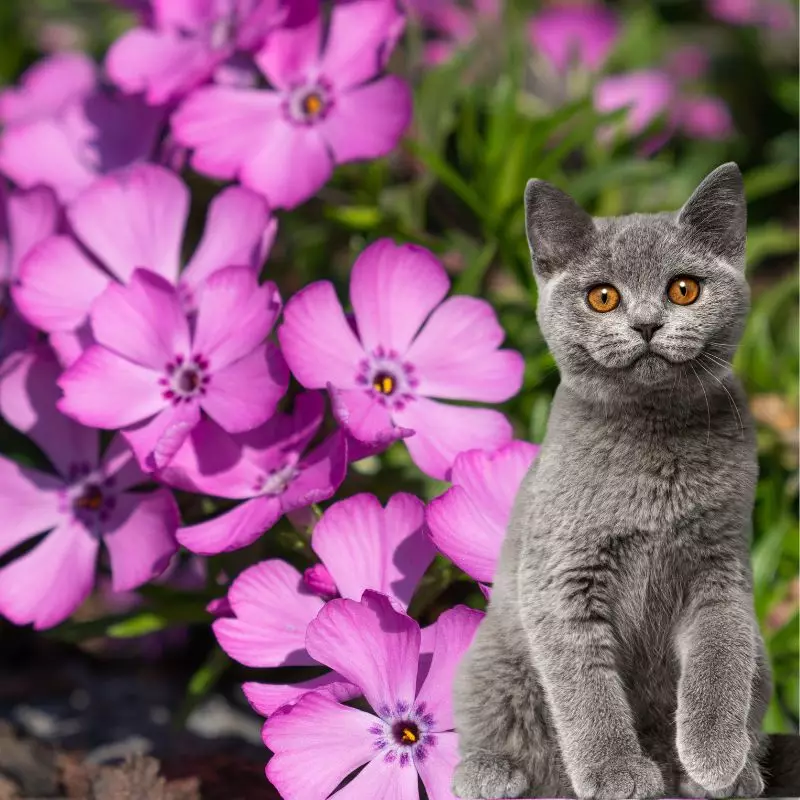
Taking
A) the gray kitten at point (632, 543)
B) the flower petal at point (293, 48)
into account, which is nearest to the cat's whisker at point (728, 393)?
the gray kitten at point (632, 543)

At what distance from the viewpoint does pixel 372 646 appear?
1.08 m

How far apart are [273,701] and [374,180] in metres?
1.07

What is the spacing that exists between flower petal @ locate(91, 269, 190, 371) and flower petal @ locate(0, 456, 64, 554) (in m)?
0.28

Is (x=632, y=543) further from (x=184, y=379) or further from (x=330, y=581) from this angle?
(x=184, y=379)

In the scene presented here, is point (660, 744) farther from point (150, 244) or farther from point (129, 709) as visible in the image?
point (129, 709)

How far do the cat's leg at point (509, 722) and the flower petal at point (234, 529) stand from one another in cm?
31

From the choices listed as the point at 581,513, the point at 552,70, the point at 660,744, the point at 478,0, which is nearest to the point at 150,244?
the point at 581,513

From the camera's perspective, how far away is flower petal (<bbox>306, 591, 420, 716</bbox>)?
3.50ft

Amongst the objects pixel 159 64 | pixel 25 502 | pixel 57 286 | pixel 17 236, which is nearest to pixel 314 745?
pixel 25 502

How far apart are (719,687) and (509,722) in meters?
0.21

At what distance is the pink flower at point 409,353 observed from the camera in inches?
49.3

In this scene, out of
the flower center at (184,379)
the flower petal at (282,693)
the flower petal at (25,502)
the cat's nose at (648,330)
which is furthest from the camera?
the flower petal at (25,502)

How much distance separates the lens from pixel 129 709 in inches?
76.5

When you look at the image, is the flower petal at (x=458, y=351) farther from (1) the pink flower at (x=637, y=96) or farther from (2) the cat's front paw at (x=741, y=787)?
(1) the pink flower at (x=637, y=96)
